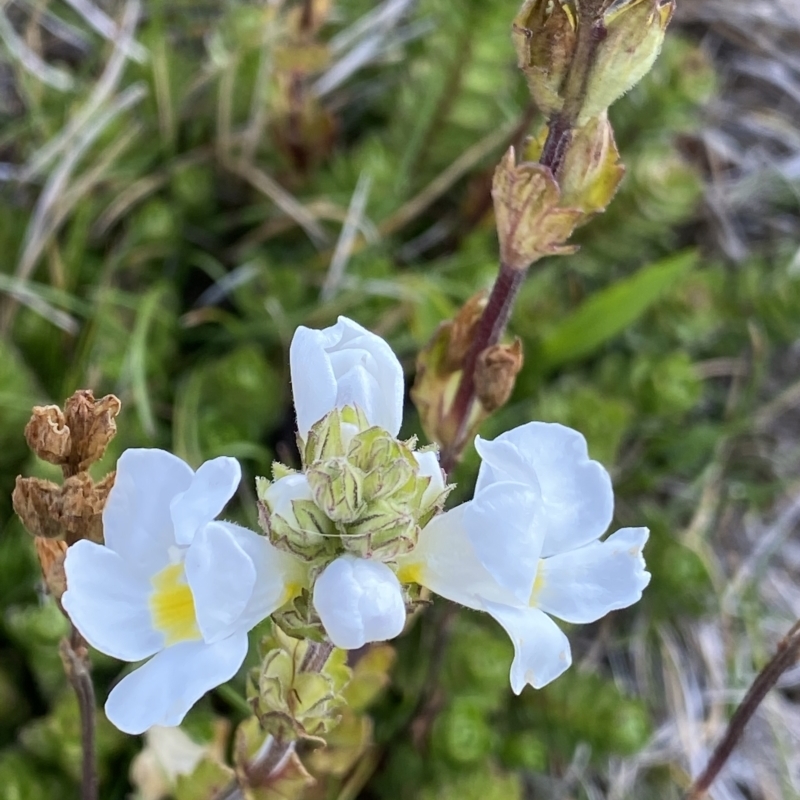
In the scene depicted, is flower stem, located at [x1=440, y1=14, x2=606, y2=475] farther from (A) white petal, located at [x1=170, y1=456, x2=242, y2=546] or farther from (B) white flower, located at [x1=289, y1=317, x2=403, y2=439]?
(A) white petal, located at [x1=170, y1=456, x2=242, y2=546]

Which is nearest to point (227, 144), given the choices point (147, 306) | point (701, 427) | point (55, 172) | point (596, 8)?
point (55, 172)

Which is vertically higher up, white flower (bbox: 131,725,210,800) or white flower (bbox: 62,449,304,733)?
white flower (bbox: 62,449,304,733)

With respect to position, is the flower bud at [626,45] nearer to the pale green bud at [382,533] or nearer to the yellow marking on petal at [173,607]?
the pale green bud at [382,533]

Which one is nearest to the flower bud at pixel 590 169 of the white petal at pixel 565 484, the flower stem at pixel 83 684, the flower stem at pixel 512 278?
the flower stem at pixel 512 278

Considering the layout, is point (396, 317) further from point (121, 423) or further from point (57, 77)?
point (57, 77)

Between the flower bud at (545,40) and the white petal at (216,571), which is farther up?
the flower bud at (545,40)

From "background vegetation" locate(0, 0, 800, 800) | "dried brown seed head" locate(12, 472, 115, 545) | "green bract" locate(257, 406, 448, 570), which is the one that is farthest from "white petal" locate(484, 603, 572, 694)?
"background vegetation" locate(0, 0, 800, 800)
